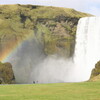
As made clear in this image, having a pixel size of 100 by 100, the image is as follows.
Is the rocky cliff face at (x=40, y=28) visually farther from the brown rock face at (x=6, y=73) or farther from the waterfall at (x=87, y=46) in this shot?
the brown rock face at (x=6, y=73)

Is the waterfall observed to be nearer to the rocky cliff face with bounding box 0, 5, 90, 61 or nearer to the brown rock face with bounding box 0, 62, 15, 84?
the rocky cliff face with bounding box 0, 5, 90, 61

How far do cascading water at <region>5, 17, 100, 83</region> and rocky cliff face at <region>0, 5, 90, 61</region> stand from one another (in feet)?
8.22

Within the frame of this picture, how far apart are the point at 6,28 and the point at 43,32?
13.0m

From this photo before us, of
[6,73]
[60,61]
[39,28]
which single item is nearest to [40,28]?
[39,28]

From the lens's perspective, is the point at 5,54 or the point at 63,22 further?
the point at 63,22

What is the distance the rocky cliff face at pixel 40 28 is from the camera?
338ft

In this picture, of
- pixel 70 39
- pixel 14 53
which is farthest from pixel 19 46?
pixel 70 39

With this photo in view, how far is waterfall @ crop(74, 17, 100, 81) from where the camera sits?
102 meters

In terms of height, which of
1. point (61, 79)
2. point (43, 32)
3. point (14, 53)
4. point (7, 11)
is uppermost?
point (7, 11)

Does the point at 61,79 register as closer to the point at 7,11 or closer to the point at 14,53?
the point at 14,53

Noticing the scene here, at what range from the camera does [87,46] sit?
4094 inches

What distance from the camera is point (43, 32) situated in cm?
10756

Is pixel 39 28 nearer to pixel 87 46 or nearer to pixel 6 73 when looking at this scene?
pixel 87 46

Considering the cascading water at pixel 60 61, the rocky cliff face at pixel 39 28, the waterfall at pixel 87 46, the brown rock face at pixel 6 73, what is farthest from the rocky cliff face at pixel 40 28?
the brown rock face at pixel 6 73
